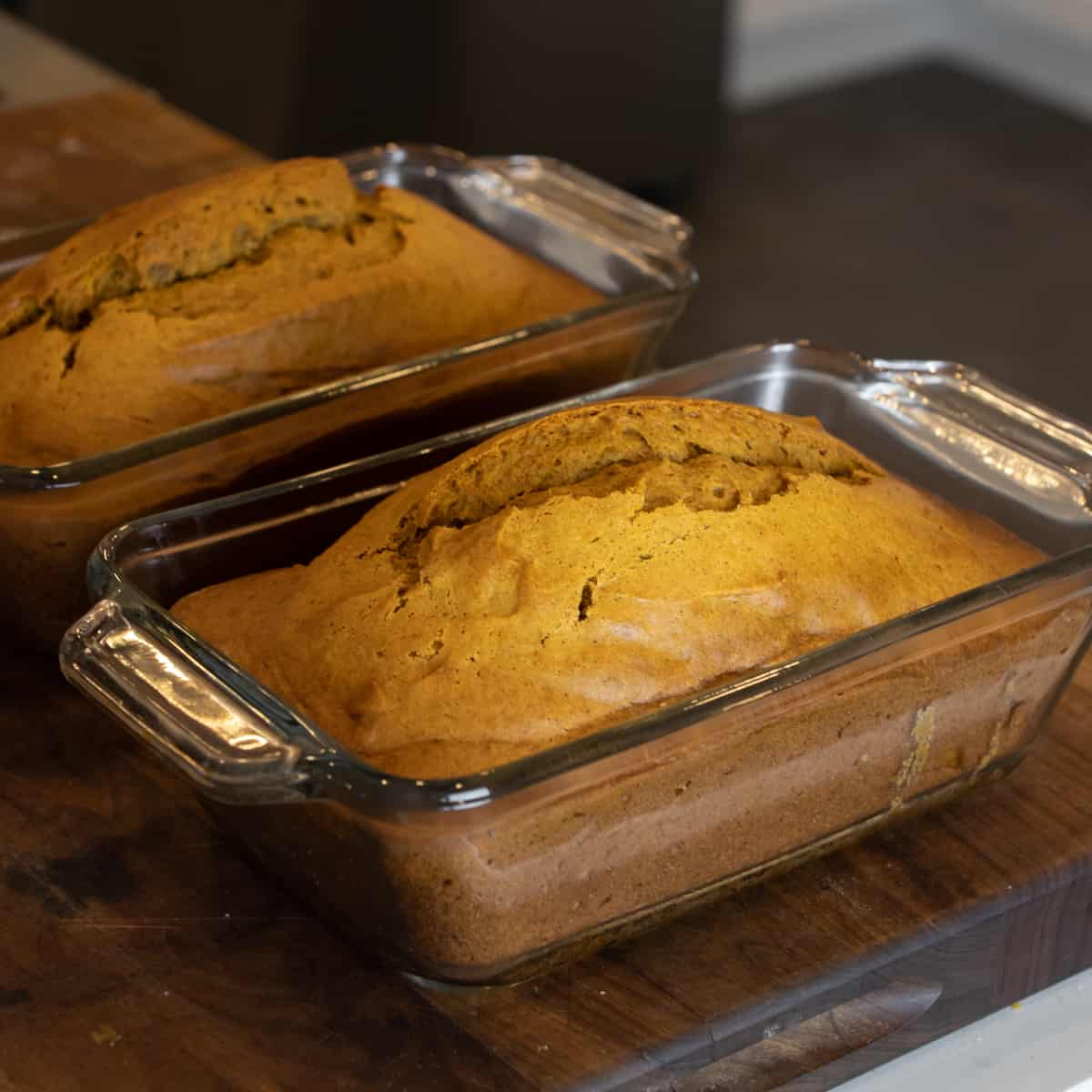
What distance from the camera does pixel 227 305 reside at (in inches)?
46.6

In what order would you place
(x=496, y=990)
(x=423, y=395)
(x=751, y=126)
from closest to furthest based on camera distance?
(x=496, y=990) < (x=423, y=395) < (x=751, y=126)

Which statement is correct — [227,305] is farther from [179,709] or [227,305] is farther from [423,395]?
[179,709]

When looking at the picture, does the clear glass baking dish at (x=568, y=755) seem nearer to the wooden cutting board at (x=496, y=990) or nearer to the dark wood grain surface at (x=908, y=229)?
the wooden cutting board at (x=496, y=990)

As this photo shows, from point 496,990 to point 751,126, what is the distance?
3.48m

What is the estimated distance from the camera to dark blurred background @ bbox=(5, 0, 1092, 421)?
3150mm

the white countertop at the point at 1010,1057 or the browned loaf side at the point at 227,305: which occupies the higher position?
the browned loaf side at the point at 227,305

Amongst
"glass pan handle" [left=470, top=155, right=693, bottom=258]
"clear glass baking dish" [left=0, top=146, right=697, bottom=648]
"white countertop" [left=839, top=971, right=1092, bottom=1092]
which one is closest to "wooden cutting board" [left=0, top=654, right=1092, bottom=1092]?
Result: "white countertop" [left=839, top=971, right=1092, bottom=1092]

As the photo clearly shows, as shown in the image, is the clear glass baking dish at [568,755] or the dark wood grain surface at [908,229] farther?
the dark wood grain surface at [908,229]

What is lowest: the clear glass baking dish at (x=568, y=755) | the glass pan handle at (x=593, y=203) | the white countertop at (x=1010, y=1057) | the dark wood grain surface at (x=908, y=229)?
the dark wood grain surface at (x=908, y=229)

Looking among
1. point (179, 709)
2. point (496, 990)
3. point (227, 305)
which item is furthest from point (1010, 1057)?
point (227, 305)

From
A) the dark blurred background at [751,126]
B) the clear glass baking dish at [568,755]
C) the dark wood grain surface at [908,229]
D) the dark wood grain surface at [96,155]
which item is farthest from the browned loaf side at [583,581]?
the dark blurred background at [751,126]

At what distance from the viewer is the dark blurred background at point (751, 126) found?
3.15 metres

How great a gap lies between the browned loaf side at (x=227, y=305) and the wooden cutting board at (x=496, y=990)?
257mm

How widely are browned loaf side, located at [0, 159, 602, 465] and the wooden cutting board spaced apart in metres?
0.26
